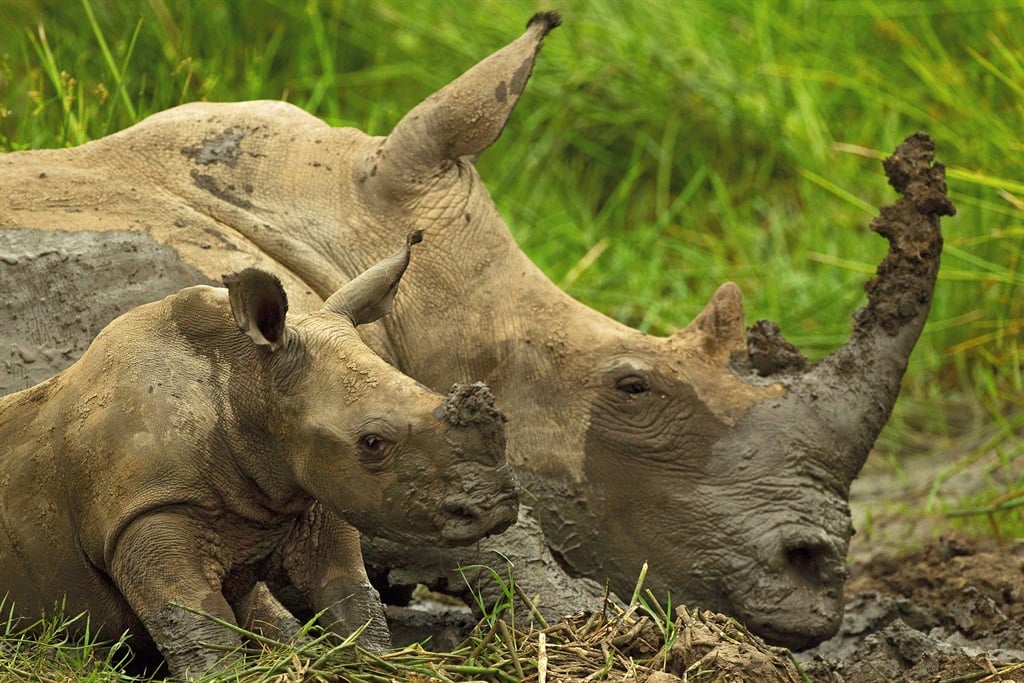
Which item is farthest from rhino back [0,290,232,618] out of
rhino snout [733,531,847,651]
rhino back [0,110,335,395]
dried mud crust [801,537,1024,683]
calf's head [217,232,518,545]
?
rhino snout [733,531,847,651]

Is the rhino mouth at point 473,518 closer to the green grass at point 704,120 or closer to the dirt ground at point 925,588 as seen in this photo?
the dirt ground at point 925,588

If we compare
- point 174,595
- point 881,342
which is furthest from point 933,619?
point 174,595

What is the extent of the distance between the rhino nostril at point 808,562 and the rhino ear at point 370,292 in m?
1.49

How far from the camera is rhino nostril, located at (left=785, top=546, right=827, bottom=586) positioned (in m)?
4.71

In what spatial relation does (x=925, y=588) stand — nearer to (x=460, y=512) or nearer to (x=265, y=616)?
(x=265, y=616)

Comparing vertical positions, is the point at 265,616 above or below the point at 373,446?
below

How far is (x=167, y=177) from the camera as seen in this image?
Result: 4797 millimetres

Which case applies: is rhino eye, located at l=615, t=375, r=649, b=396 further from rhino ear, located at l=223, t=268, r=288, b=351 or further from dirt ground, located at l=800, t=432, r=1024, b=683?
rhino ear, located at l=223, t=268, r=288, b=351

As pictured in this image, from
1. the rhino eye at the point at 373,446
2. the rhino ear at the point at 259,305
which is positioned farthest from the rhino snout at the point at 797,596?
the rhino ear at the point at 259,305

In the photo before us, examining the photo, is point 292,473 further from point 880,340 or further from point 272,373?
point 880,340

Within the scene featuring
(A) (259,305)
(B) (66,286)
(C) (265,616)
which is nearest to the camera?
(A) (259,305)

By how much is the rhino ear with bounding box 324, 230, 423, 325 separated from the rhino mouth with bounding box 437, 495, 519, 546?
55 centimetres

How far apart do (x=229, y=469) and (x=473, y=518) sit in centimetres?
59

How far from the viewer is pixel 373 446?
11.4 feet
